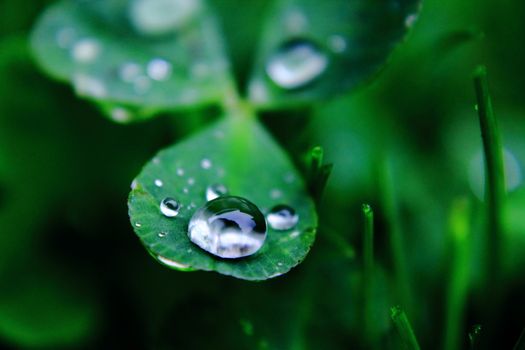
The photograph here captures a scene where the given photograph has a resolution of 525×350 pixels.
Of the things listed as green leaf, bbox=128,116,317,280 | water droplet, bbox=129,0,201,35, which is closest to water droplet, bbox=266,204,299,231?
green leaf, bbox=128,116,317,280

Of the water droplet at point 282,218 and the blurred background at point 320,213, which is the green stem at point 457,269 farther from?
the water droplet at point 282,218

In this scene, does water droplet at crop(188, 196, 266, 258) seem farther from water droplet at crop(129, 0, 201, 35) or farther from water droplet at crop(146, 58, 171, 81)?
water droplet at crop(129, 0, 201, 35)

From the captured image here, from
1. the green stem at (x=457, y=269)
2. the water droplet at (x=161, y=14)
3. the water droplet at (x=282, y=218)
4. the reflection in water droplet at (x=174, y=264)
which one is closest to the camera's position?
the reflection in water droplet at (x=174, y=264)

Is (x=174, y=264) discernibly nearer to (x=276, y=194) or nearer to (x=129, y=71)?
(x=276, y=194)

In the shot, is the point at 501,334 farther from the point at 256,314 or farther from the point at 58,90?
the point at 58,90

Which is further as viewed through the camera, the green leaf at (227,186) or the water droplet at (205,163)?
the water droplet at (205,163)

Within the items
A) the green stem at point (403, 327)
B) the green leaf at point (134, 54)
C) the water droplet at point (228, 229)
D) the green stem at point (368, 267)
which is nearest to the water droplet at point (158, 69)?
the green leaf at point (134, 54)
